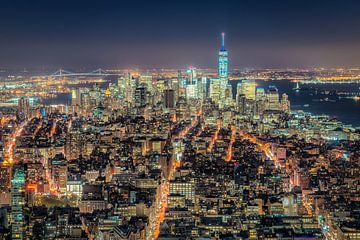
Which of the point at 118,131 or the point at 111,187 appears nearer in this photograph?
the point at 111,187

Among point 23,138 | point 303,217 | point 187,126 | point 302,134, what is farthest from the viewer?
point 187,126

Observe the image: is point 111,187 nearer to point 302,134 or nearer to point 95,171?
point 95,171

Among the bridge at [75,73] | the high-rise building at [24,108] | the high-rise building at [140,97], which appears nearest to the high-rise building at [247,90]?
the high-rise building at [140,97]

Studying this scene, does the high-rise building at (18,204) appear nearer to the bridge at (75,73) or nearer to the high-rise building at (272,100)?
the high-rise building at (272,100)

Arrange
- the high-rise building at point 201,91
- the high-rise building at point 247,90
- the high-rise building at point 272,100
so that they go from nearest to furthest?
the high-rise building at point 272,100, the high-rise building at point 247,90, the high-rise building at point 201,91

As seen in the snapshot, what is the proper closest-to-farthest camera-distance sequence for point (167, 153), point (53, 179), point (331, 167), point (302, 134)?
point (53, 179)
point (331, 167)
point (167, 153)
point (302, 134)

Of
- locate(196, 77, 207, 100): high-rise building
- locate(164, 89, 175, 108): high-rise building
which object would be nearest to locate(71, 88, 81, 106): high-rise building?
locate(164, 89, 175, 108): high-rise building

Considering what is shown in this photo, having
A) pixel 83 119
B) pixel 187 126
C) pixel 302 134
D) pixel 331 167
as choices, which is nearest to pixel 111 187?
pixel 331 167

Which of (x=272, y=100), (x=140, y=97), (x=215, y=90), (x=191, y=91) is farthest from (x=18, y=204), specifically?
(x=191, y=91)

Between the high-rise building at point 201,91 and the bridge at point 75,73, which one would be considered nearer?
the high-rise building at point 201,91

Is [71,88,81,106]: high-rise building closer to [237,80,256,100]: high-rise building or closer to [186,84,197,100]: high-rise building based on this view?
[186,84,197,100]: high-rise building
